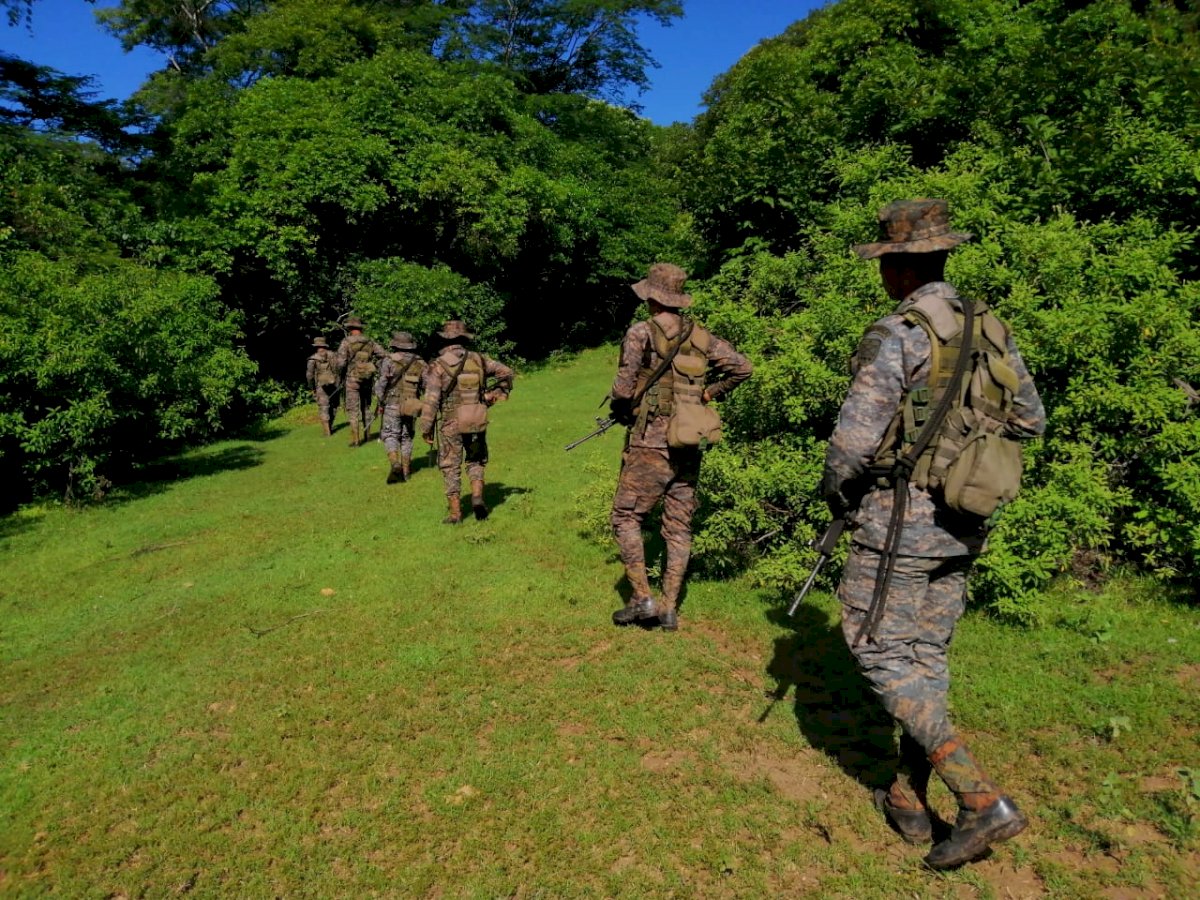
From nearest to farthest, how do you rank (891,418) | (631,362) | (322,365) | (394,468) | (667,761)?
(891,418) < (667,761) < (631,362) < (394,468) < (322,365)

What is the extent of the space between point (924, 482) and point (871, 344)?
0.61m

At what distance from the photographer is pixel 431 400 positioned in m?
8.64

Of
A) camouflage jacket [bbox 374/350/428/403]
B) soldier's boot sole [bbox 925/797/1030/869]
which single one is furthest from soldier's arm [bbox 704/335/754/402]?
A: camouflage jacket [bbox 374/350/428/403]

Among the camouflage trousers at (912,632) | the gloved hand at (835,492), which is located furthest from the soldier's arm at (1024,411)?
the gloved hand at (835,492)

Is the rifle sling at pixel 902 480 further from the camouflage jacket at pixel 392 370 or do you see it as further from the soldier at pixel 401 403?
the soldier at pixel 401 403

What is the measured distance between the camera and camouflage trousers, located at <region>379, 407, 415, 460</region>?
11.0 metres

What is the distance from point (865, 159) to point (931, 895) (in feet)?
18.3

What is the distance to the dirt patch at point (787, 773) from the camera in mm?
3678

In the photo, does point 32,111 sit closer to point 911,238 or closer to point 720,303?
point 720,303

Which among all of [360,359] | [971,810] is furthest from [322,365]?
[971,810]

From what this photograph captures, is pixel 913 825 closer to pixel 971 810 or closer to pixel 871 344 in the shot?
pixel 971 810

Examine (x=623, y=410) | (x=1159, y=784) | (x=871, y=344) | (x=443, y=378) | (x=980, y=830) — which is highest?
(x=871, y=344)

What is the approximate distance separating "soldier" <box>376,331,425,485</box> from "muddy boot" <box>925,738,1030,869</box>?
8628 millimetres

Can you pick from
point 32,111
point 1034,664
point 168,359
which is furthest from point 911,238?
point 32,111
